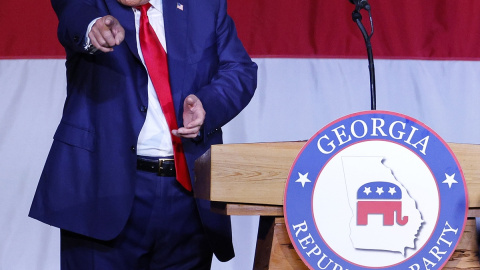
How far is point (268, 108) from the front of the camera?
8.87 ft

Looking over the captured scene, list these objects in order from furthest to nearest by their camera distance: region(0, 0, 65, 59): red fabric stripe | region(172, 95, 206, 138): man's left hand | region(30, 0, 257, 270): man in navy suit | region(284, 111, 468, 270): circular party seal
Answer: region(0, 0, 65, 59): red fabric stripe → region(30, 0, 257, 270): man in navy suit → region(172, 95, 206, 138): man's left hand → region(284, 111, 468, 270): circular party seal

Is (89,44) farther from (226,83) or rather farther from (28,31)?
(28,31)

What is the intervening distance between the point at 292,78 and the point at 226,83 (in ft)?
3.45

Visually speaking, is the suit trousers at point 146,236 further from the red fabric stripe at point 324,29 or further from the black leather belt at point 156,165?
the red fabric stripe at point 324,29

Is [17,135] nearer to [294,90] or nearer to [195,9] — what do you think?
[294,90]

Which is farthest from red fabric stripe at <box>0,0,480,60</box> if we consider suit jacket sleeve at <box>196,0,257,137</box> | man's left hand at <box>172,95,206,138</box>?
man's left hand at <box>172,95,206,138</box>

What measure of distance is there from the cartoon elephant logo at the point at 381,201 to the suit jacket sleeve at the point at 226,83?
0.41 metres

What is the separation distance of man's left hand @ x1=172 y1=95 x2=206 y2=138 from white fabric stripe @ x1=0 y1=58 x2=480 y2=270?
123 centimetres

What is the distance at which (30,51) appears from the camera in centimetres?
267

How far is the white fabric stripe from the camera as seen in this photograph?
2668mm

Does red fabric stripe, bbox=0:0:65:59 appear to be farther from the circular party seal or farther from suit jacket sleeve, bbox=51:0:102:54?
the circular party seal

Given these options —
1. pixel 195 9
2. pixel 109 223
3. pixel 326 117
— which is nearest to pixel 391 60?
pixel 326 117

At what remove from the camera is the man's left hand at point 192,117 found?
1.45 meters

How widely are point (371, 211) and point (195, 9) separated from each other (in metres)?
0.70
